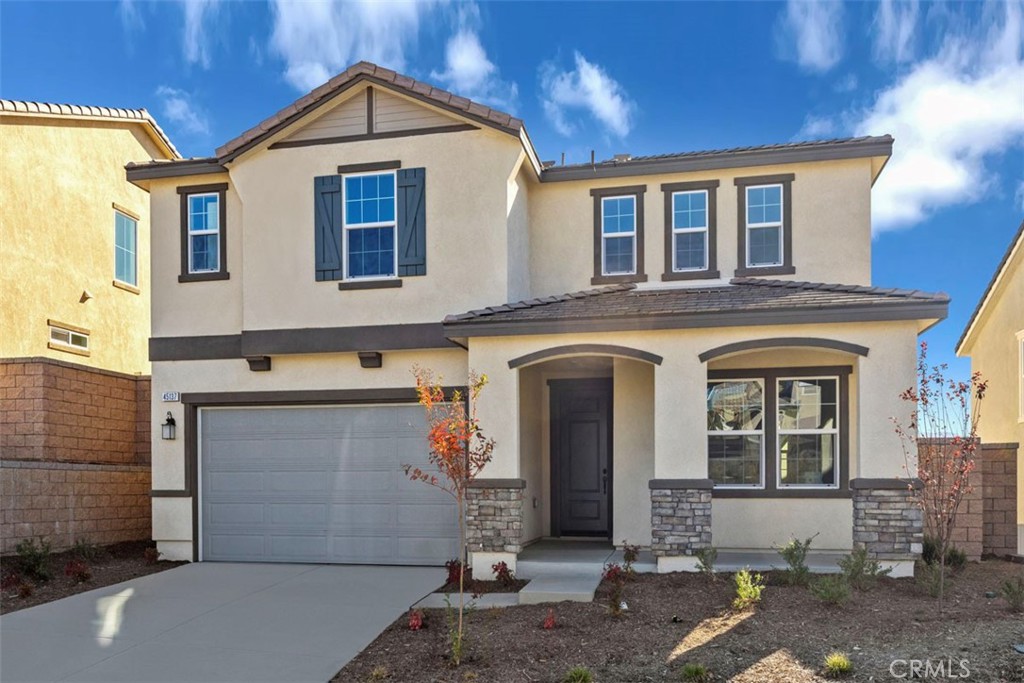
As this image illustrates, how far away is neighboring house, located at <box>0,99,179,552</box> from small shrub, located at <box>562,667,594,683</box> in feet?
28.9

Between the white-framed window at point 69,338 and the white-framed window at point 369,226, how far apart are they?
720 centimetres

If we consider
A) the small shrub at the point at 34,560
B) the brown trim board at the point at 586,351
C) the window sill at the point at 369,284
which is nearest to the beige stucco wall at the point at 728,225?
the window sill at the point at 369,284

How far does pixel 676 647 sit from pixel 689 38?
1014cm

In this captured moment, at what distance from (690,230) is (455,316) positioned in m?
4.25

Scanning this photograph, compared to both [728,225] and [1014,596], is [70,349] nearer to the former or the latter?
[728,225]

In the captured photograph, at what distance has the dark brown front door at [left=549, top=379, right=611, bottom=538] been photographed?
12633mm

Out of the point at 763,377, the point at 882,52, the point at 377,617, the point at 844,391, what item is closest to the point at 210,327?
the point at 377,617

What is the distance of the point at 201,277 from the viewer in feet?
41.0

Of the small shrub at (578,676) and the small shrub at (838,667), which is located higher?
the small shrub at (838,667)

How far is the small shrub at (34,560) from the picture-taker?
10547 millimetres

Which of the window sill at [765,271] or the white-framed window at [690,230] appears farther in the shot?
the white-framed window at [690,230]

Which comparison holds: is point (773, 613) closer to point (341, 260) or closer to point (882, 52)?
point (341, 260)

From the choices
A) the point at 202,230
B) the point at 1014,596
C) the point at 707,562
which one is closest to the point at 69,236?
the point at 202,230

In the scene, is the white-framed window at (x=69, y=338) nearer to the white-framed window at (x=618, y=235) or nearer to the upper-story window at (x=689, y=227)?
the white-framed window at (x=618, y=235)
